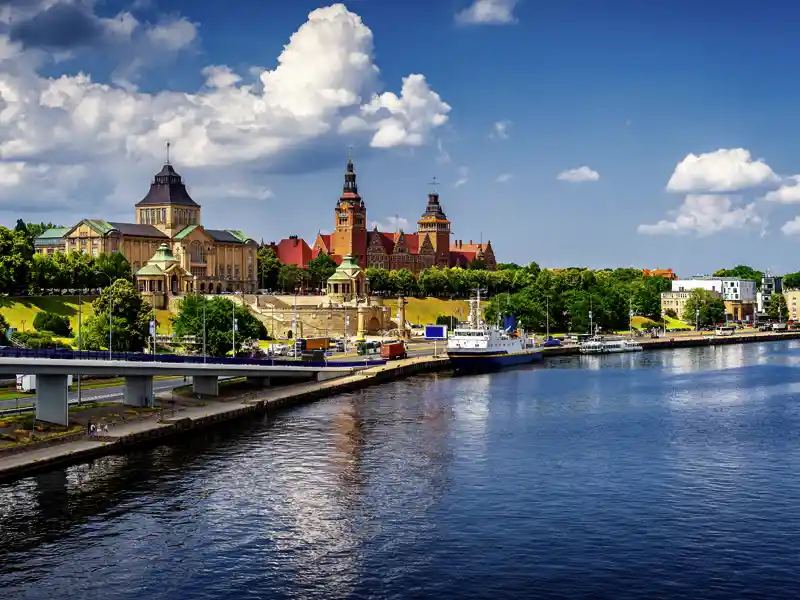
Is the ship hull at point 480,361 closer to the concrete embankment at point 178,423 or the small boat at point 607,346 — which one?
the concrete embankment at point 178,423

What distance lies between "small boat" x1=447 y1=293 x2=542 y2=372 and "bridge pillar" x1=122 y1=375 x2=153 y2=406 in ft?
219

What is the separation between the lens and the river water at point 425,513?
150 feet

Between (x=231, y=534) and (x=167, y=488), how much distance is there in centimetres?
1130

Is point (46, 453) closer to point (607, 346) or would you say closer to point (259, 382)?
point (259, 382)

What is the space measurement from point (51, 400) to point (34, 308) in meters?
90.2

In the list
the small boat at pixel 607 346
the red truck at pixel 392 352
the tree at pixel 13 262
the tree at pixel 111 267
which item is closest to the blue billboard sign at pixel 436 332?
the red truck at pixel 392 352

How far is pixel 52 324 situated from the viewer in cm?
14600

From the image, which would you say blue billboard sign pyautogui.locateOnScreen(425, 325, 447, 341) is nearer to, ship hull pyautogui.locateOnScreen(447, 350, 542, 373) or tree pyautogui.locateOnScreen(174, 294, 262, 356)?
ship hull pyautogui.locateOnScreen(447, 350, 542, 373)

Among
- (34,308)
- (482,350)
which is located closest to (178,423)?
(482,350)

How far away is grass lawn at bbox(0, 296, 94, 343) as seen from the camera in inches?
6058

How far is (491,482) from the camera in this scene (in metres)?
64.3

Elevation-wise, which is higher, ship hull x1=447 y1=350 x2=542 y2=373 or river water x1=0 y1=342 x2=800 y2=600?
ship hull x1=447 y1=350 x2=542 y2=373

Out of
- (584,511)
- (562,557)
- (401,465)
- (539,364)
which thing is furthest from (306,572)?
(539,364)

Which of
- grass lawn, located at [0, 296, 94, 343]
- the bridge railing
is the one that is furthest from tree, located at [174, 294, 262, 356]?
grass lawn, located at [0, 296, 94, 343]
